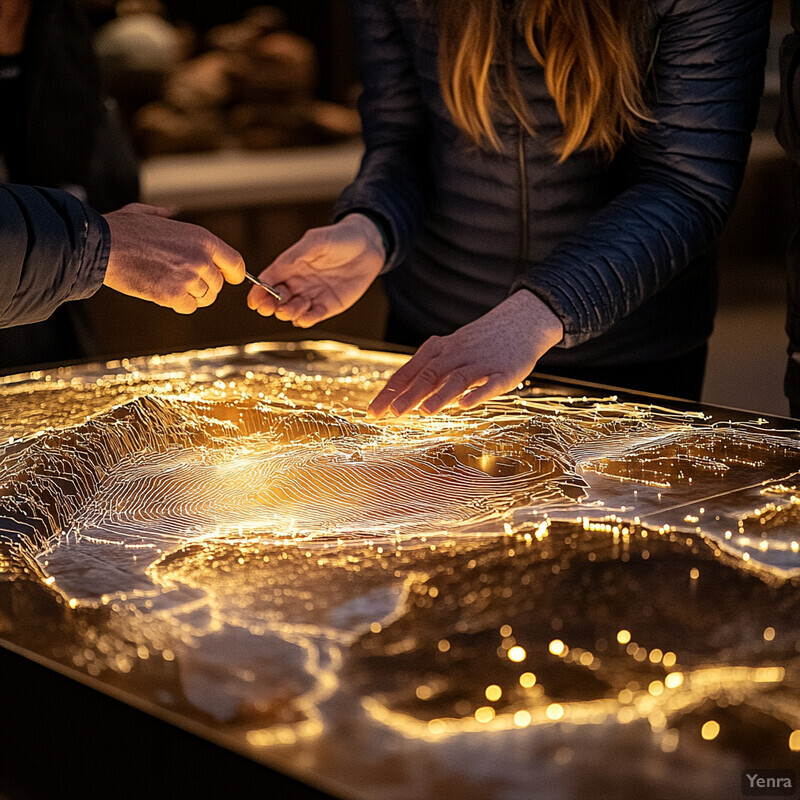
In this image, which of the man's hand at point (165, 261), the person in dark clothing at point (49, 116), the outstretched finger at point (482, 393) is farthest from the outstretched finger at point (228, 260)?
the person in dark clothing at point (49, 116)

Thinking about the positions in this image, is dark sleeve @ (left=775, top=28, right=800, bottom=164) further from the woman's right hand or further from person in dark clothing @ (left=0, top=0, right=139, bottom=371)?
person in dark clothing @ (left=0, top=0, right=139, bottom=371)

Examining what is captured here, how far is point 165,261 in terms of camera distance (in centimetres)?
89

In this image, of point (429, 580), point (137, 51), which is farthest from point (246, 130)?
point (429, 580)

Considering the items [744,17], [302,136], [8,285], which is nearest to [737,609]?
[8,285]

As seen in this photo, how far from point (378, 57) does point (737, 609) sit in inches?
34.6

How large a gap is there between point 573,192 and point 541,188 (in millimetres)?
36

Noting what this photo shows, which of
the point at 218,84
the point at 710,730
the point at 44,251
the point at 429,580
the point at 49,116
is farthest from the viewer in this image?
the point at 218,84

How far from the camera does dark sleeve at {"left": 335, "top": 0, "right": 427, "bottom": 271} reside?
47.9 inches

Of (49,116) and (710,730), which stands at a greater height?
(49,116)

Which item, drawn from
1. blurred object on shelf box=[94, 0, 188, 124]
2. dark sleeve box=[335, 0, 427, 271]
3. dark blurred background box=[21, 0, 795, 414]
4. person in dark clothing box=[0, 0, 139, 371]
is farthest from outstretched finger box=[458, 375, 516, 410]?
blurred object on shelf box=[94, 0, 188, 124]

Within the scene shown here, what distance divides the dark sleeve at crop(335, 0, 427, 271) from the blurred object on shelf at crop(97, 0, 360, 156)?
243cm

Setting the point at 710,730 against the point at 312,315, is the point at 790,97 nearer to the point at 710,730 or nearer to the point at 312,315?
the point at 312,315

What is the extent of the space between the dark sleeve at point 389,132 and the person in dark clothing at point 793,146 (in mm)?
419

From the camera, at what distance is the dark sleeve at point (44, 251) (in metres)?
0.77
